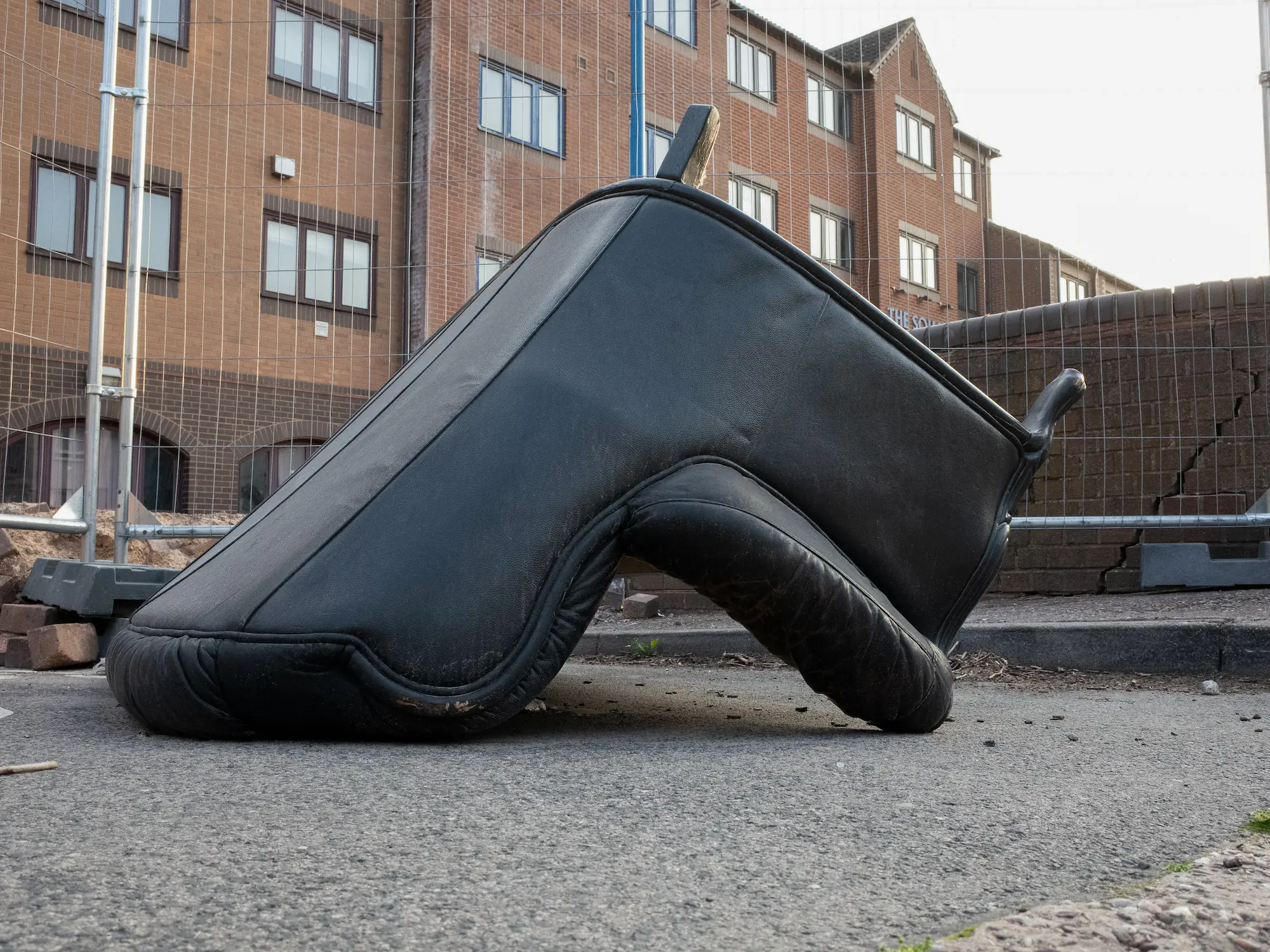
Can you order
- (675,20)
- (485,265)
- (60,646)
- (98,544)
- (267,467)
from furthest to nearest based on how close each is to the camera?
1. (485,265)
2. (675,20)
3. (267,467)
4. (98,544)
5. (60,646)

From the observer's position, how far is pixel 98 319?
5.01m

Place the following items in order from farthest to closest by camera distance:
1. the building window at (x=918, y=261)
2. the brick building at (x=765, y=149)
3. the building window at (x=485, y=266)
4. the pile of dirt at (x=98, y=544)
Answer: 1. the building window at (x=485, y=266)
2. the building window at (x=918, y=261)
3. the brick building at (x=765, y=149)
4. the pile of dirt at (x=98, y=544)

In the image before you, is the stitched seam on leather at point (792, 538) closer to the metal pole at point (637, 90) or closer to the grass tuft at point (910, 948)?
the grass tuft at point (910, 948)

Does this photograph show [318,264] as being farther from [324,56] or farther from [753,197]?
[753,197]

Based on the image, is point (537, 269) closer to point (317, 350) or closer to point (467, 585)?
point (467, 585)

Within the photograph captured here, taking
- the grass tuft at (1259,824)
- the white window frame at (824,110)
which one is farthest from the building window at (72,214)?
the grass tuft at (1259,824)

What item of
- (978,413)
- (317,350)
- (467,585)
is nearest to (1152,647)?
(978,413)

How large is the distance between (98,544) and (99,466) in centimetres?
87

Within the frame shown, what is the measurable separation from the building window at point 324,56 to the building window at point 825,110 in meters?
3.68

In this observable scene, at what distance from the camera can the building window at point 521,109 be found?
26.6ft

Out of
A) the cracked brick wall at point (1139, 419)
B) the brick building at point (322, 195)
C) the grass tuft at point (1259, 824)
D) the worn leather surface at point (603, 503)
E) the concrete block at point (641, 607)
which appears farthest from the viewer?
the concrete block at point (641, 607)

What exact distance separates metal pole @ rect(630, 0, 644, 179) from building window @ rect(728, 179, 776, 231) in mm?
520

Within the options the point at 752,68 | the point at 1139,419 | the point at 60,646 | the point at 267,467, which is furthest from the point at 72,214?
the point at 1139,419

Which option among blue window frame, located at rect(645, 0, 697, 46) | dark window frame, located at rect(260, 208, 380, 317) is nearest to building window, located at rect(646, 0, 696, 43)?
blue window frame, located at rect(645, 0, 697, 46)
